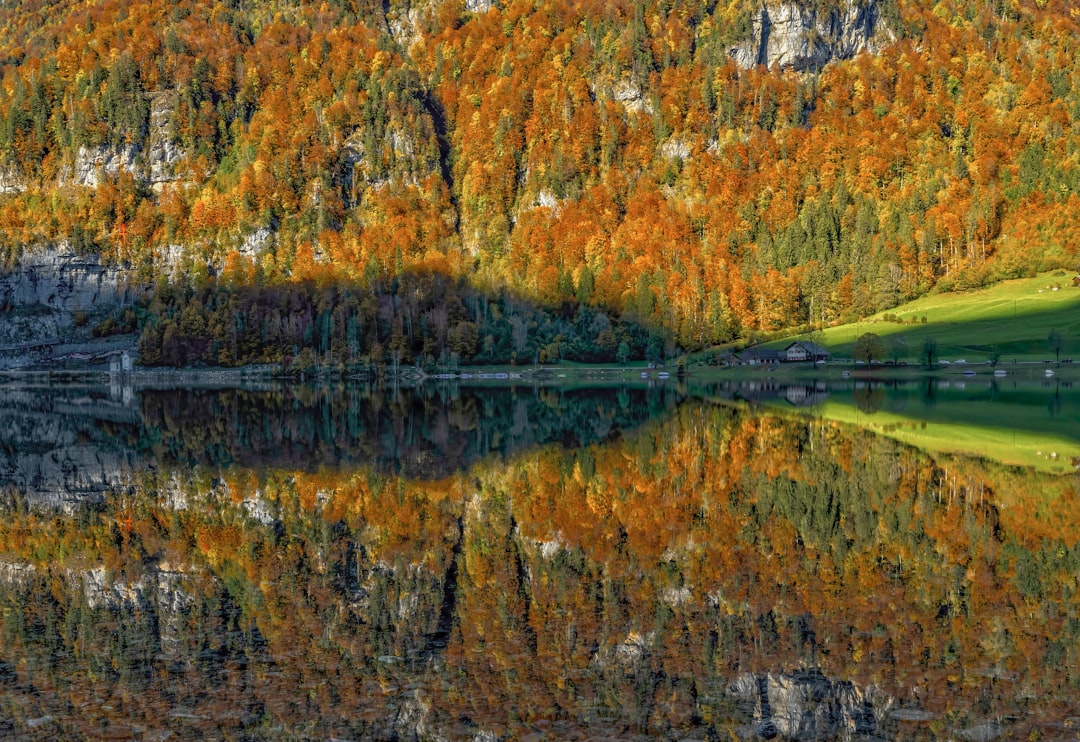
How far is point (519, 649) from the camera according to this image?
1733cm

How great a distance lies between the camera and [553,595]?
20.9 meters

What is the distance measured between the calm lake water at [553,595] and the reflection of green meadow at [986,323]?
96.4m

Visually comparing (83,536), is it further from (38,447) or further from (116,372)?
(116,372)

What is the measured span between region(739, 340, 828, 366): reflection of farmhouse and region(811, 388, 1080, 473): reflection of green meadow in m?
53.9

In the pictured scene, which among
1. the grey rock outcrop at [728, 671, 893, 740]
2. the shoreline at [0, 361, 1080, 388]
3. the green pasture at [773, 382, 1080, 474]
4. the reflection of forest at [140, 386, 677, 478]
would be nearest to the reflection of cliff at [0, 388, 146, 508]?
the reflection of forest at [140, 386, 677, 478]

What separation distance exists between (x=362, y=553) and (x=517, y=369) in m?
141

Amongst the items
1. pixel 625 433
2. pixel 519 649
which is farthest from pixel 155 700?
pixel 625 433

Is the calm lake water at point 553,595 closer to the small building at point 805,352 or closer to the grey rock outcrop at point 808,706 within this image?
the grey rock outcrop at point 808,706

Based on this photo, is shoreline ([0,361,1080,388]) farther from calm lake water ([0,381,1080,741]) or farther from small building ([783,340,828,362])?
calm lake water ([0,381,1080,741])

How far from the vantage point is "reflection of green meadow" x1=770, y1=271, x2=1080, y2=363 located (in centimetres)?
13388

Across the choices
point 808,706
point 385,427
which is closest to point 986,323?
point 385,427

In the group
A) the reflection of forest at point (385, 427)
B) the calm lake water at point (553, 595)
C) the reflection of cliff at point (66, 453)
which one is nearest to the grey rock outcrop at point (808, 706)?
the calm lake water at point (553, 595)

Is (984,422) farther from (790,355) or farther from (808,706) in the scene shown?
(790,355)

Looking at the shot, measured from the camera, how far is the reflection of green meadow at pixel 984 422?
142ft
